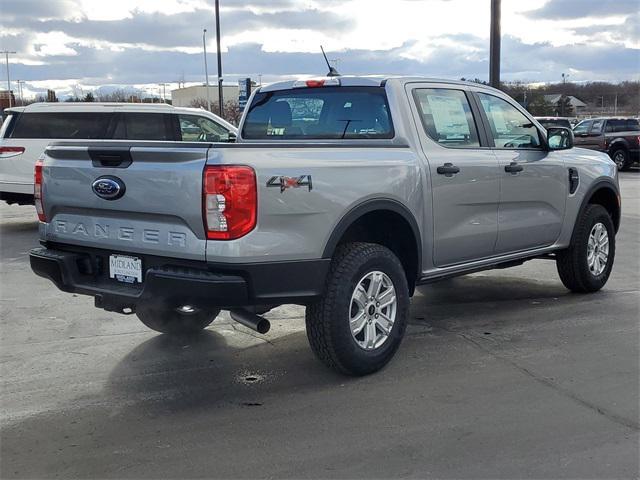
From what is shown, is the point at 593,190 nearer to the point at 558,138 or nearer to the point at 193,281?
the point at 558,138

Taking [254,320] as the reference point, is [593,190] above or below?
above

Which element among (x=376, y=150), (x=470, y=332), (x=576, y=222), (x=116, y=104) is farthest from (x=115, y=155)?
(x=116, y=104)

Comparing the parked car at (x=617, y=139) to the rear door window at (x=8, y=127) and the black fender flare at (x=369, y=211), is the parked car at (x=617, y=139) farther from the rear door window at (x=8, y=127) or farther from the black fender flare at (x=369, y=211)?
the black fender flare at (x=369, y=211)

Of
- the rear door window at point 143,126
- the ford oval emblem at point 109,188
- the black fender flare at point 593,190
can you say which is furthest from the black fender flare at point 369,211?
the rear door window at point 143,126

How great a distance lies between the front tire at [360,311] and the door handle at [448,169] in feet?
2.61

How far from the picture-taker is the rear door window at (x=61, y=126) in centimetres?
1173

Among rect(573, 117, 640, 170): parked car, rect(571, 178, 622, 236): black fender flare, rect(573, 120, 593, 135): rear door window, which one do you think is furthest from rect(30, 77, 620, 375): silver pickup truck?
rect(573, 120, 593, 135): rear door window

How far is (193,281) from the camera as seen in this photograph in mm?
3957

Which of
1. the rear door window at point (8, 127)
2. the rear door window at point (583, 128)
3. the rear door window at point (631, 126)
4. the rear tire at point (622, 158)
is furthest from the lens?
Result: the rear door window at point (583, 128)

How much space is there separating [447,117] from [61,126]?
26.9ft

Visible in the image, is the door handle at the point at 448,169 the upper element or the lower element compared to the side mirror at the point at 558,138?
lower

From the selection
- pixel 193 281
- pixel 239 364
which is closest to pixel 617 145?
pixel 239 364

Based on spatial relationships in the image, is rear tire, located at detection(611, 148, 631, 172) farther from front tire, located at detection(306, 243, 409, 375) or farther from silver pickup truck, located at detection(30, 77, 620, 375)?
front tire, located at detection(306, 243, 409, 375)

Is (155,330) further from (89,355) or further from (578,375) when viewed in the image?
(578,375)
